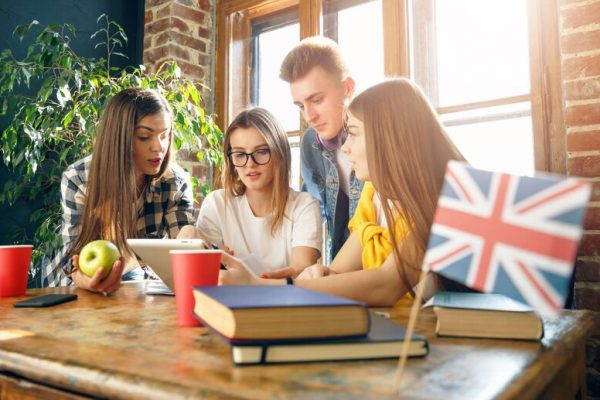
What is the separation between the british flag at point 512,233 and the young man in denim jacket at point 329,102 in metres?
1.28

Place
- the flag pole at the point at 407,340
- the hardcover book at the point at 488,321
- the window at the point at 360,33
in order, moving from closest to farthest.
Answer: the flag pole at the point at 407,340
the hardcover book at the point at 488,321
the window at the point at 360,33

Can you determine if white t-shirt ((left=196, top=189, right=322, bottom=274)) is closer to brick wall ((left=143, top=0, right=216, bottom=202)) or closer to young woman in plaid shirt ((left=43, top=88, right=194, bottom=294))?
young woman in plaid shirt ((left=43, top=88, right=194, bottom=294))

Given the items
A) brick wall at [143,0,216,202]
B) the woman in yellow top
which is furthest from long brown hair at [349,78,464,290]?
brick wall at [143,0,216,202]

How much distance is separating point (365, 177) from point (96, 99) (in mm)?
1614

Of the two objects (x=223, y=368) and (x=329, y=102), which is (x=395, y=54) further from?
(x=223, y=368)

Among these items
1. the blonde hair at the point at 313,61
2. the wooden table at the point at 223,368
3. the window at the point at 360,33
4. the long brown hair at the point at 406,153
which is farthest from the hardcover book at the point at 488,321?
the window at the point at 360,33

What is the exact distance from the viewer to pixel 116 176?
1.69m

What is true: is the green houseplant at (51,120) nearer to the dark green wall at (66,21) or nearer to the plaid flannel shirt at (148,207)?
the dark green wall at (66,21)

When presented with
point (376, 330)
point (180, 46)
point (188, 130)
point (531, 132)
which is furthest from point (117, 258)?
point (180, 46)

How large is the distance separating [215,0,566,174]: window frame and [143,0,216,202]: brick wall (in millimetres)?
63

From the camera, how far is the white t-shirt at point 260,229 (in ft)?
5.41

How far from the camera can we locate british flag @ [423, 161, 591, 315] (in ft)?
1.48

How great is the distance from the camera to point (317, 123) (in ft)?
6.11

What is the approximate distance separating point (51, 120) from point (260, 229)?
4.17 feet
